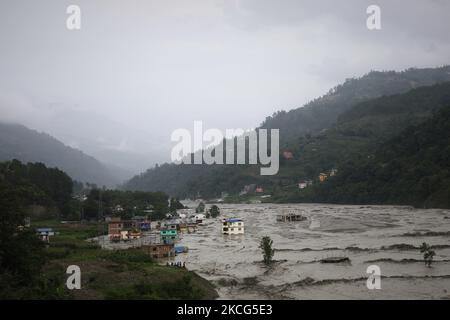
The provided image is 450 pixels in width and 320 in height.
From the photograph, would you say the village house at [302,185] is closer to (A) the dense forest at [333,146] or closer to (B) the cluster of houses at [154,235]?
(A) the dense forest at [333,146]

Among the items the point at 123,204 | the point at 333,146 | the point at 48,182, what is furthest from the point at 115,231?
the point at 333,146

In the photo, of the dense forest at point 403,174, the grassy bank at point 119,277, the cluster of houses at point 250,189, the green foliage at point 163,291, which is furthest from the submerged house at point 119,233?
the cluster of houses at point 250,189

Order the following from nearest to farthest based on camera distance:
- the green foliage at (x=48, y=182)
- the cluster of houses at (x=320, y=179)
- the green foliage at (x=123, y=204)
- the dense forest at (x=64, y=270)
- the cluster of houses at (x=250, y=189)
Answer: the dense forest at (x=64, y=270) < the green foliage at (x=48, y=182) < the green foliage at (x=123, y=204) < the cluster of houses at (x=320, y=179) < the cluster of houses at (x=250, y=189)

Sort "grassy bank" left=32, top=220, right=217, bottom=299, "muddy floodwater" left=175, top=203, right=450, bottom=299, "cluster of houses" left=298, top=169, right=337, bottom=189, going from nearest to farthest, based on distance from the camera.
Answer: "grassy bank" left=32, top=220, right=217, bottom=299
"muddy floodwater" left=175, top=203, right=450, bottom=299
"cluster of houses" left=298, top=169, right=337, bottom=189

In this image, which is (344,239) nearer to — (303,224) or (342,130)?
(303,224)

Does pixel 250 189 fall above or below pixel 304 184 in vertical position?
below

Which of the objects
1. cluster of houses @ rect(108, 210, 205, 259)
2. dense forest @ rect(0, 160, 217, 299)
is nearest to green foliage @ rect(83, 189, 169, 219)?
cluster of houses @ rect(108, 210, 205, 259)

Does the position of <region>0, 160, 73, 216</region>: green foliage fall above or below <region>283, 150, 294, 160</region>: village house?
below

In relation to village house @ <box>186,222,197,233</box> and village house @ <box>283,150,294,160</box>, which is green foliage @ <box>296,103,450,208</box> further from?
village house @ <box>186,222,197,233</box>

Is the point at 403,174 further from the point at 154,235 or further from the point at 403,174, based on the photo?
the point at 154,235
